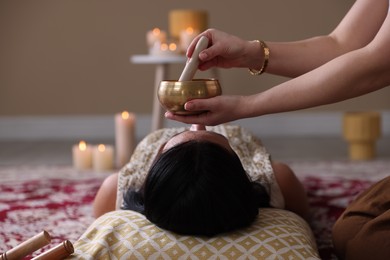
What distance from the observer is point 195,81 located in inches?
62.1

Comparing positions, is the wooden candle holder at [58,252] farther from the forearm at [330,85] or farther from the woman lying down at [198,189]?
the forearm at [330,85]

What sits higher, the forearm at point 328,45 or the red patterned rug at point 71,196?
the forearm at point 328,45

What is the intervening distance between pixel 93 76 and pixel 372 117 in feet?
6.72

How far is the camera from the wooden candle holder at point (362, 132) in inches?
144

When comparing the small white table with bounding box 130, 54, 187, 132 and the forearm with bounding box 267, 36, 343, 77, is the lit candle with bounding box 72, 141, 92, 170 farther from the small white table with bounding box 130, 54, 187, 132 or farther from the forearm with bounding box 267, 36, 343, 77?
the forearm with bounding box 267, 36, 343, 77

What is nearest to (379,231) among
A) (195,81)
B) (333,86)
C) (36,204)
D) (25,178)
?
(333,86)

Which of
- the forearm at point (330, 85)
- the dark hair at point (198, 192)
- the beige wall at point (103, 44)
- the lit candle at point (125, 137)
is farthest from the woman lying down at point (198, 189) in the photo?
the beige wall at point (103, 44)

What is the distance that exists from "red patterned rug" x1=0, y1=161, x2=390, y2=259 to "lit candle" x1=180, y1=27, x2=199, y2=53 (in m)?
0.86

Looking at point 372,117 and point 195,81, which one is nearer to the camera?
point 195,81

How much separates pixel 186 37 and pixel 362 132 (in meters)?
1.05

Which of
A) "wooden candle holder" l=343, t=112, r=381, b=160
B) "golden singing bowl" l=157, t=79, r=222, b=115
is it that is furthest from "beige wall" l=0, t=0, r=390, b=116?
"golden singing bowl" l=157, t=79, r=222, b=115

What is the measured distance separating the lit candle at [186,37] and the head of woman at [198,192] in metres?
2.23

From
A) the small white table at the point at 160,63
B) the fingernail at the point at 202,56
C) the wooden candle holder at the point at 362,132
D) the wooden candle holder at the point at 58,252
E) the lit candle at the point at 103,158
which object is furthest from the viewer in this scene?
the small white table at the point at 160,63

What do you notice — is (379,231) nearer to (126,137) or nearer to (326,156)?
(126,137)
